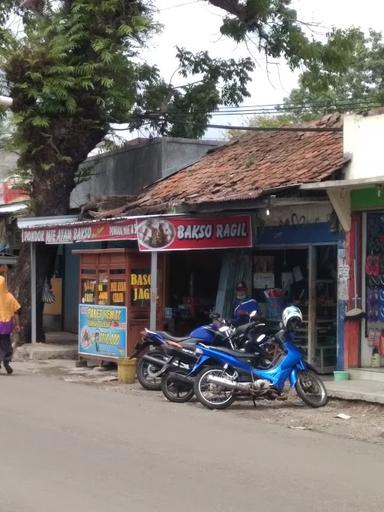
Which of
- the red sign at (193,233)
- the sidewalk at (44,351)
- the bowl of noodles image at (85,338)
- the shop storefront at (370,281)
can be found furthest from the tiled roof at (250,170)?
the sidewalk at (44,351)

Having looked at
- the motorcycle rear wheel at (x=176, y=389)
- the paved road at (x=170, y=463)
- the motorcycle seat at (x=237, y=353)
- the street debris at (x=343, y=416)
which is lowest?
the street debris at (x=343, y=416)

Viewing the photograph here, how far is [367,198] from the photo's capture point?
12594mm

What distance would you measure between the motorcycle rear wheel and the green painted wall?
12.9 feet

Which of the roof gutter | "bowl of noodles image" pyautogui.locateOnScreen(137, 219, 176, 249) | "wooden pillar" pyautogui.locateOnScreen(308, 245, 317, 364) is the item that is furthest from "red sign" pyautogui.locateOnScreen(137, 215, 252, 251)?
the roof gutter

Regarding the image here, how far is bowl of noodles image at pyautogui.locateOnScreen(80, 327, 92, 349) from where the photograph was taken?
15625 mm

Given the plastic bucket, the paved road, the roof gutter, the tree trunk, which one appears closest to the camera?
the paved road

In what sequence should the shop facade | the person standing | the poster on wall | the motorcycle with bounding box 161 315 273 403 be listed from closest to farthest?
the motorcycle with bounding box 161 315 273 403 → the shop facade → the person standing → the poster on wall

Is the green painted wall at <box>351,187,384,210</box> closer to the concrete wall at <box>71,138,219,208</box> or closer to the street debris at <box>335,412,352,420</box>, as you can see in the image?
the street debris at <box>335,412,352,420</box>

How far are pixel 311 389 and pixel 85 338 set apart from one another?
5.93m

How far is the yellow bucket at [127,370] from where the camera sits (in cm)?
1370

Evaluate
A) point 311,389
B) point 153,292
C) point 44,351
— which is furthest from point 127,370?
point 44,351

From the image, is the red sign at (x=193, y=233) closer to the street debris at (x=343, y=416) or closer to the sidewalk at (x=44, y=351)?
the street debris at (x=343, y=416)

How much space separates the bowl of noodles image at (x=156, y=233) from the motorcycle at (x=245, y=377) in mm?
2954

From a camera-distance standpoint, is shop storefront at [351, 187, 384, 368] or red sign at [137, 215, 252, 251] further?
red sign at [137, 215, 252, 251]
